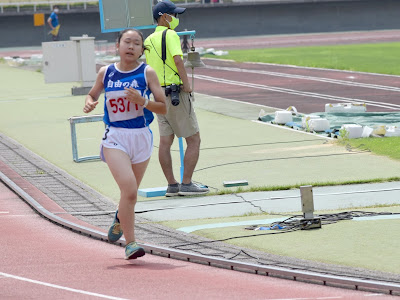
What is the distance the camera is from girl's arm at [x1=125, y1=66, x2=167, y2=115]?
8.48 meters

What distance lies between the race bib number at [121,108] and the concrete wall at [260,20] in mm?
55543

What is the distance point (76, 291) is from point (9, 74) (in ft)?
105

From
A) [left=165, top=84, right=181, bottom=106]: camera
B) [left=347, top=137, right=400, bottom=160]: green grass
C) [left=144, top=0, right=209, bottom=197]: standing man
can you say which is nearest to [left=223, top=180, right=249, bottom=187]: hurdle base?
[left=144, top=0, right=209, bottom=197]: standing man

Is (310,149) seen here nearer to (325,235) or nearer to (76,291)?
(325,235)

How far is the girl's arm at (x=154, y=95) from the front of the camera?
334 inches

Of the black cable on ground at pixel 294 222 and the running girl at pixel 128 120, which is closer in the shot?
the running girl at pixel 128 120

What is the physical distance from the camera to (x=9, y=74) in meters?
39.0

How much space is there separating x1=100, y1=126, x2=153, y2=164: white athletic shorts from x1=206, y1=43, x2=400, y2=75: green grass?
24.2m

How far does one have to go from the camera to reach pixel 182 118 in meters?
12.0

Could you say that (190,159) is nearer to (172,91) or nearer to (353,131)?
(172,91)

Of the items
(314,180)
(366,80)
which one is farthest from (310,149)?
(366,80)

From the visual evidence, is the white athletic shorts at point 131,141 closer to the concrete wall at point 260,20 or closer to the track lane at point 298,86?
the track lane at point 298,86

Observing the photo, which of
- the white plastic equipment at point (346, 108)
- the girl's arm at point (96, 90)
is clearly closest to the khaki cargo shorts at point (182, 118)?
the girl's arm at point (96, 90)

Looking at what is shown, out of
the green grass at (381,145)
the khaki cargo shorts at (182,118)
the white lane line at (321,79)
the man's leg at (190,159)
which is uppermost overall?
the khaki cargo shorts at (182,118)
